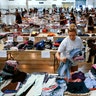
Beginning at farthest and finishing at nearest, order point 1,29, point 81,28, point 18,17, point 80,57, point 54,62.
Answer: point 18,17 → point 1,29 → point 81,28 → point 54,62 → point 80,57

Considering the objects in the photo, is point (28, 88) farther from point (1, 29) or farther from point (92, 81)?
point (1, 29)

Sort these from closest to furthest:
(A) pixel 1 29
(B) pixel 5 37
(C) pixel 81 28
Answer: (B) pixel 5 37 < (C) pixel 81 28 < (A) pixel 1 29

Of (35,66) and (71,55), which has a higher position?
(71,55)

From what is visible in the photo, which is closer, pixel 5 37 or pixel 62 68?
pixel 62 68

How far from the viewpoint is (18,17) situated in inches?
549

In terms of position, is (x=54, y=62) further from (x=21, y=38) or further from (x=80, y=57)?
(x=80, y=57)

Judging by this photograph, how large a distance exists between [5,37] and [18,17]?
5133mm

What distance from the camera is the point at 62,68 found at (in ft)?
16.6

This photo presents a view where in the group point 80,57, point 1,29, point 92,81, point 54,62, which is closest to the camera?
point 92,81

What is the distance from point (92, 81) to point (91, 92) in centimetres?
34

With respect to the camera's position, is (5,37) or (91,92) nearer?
(91,92)

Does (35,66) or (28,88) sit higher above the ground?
(28,88)

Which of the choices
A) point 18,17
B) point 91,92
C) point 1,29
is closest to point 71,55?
point 91,92

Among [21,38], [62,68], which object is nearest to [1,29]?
[21,38]
